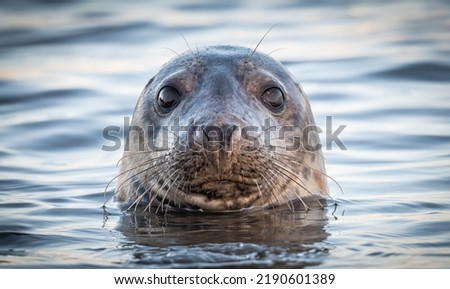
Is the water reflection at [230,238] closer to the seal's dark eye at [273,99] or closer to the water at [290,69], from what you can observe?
the water at [290,69]

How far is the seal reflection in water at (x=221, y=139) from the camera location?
573 centimetres

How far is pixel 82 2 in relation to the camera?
1362 centimetres

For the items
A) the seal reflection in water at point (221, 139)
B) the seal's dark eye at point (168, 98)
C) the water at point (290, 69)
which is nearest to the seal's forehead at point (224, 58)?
the seal reflection in water at point (221, 139)

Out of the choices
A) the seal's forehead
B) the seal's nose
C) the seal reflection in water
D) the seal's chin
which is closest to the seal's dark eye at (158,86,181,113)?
the seal reflection in water

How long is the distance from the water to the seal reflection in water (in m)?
0.17

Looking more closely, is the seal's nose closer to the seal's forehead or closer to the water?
the water

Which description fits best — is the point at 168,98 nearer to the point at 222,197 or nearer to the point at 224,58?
the point at 224,58

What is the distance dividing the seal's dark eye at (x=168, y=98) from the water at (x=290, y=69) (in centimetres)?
73

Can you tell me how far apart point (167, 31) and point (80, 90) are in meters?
2.27

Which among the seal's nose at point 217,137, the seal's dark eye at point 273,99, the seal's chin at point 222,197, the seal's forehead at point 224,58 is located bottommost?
the seal's chin at point 222,197

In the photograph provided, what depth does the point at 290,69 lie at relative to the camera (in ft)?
36.3

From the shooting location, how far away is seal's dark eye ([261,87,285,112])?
6.45 meters
